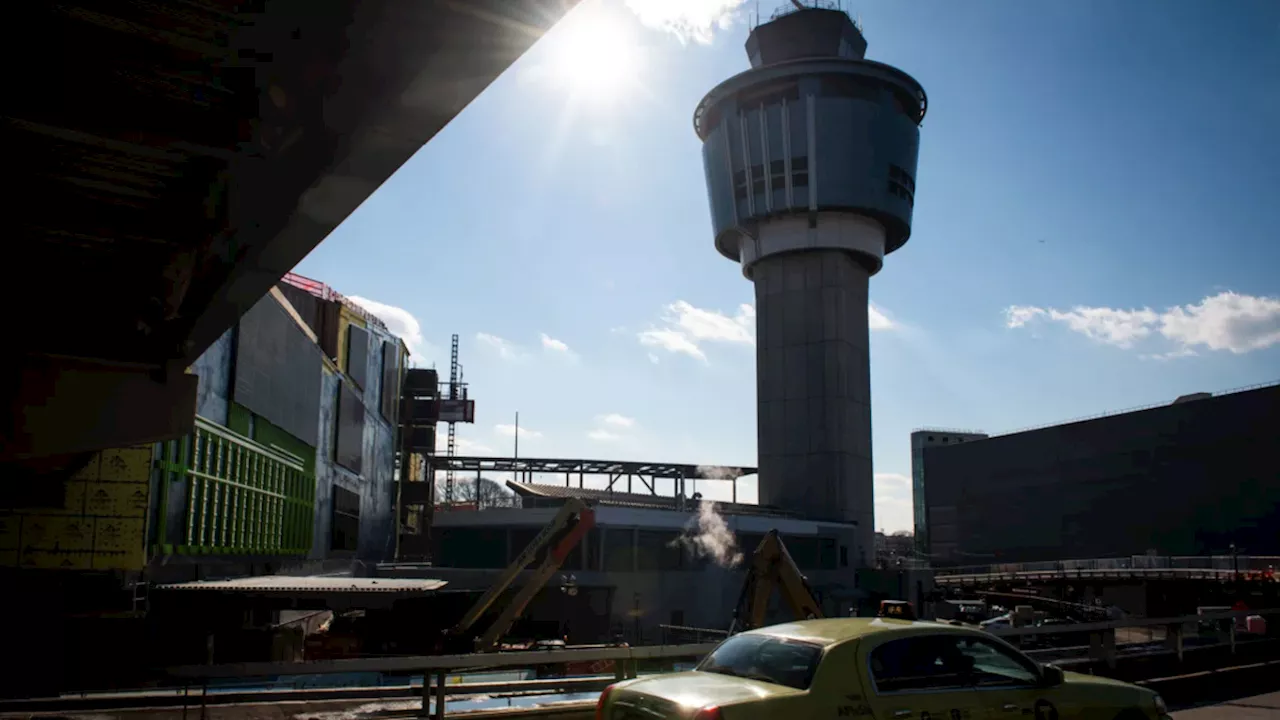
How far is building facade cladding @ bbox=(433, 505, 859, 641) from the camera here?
4978 centimetres

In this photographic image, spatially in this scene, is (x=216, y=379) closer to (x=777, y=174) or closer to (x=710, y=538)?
(x=710, y=538)

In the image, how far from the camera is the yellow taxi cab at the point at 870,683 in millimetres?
6699

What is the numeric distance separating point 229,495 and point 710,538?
34331 millimetres

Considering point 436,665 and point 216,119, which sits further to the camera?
point 436,665

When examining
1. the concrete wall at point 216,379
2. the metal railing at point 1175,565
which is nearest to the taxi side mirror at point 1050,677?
the concrete wall at point 216,379

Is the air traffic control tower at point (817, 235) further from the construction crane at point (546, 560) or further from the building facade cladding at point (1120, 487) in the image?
the construction crane at point (546, 560)

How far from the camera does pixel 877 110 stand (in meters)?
71.1

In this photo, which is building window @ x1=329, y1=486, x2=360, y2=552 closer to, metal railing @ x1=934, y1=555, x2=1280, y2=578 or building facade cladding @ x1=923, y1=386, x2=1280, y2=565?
metal railing @ x1=934, y1=555, x2=1280, y2=578

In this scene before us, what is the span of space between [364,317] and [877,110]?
41458 mm

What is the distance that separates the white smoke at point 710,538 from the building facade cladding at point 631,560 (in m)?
0.39

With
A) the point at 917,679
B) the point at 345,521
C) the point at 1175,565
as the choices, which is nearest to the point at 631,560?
the point at 345,521

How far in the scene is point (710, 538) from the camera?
56969mm

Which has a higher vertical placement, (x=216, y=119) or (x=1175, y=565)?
(x=216, y=119)

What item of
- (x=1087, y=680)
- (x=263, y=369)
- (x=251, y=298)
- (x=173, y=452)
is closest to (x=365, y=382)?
(x=263, y=369)
